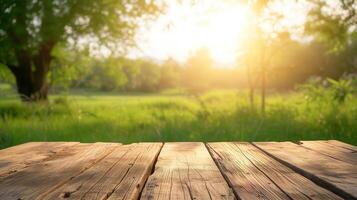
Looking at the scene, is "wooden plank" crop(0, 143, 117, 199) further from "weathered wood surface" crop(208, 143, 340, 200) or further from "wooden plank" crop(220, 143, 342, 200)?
"wooden plank" crop(220, 143, 342, 200)

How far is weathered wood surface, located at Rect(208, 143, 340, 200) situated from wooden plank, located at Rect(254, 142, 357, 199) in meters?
0.05

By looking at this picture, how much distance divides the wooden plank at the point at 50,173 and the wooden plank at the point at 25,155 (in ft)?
0.19

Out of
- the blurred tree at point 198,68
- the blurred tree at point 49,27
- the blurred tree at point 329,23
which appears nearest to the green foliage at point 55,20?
the blurred tree at point 49,27

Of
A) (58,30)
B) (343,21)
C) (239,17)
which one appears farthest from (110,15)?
(343,21)

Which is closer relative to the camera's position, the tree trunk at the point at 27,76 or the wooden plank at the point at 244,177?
the wooden plank at the point at 244,177

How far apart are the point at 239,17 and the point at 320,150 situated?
9.43 metres

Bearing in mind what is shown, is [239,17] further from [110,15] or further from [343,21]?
[110,15]

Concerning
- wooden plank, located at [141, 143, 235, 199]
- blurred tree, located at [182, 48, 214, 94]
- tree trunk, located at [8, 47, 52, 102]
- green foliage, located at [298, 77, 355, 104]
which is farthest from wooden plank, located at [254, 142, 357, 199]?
blurred tree, located at [182, 48, 214, 94]

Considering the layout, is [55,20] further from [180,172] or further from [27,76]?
[180,172]

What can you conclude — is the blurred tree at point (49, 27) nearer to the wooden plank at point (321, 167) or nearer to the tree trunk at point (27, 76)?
the tree trunk at point (27, 76)

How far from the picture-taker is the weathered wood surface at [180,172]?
153 centimetres

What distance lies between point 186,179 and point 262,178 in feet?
1.16

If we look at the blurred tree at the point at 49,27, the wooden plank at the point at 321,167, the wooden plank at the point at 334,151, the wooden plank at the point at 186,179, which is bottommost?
the wooden plank at the point at 334,151

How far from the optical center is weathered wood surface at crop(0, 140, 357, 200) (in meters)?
1.53
